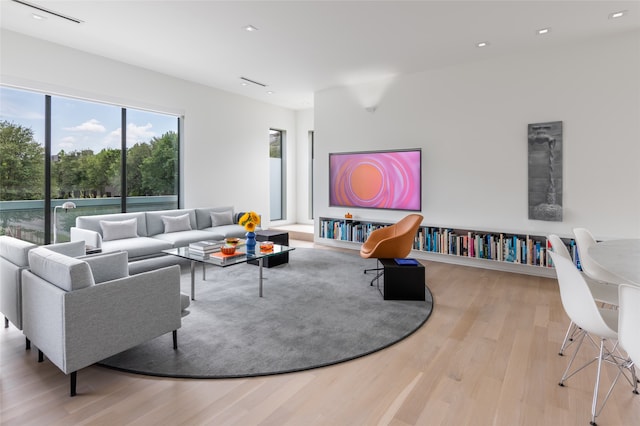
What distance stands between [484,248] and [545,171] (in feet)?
4.20

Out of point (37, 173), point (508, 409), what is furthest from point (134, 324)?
point (37, 173)

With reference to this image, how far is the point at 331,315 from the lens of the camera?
3268 millimetres

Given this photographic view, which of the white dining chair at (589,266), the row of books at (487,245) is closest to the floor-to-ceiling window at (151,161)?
the row of books at (487,245)

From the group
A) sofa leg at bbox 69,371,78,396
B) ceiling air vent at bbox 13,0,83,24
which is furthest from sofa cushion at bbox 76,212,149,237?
sofa leg at bbox 69,371,78,396

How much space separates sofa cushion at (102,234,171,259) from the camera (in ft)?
14.4

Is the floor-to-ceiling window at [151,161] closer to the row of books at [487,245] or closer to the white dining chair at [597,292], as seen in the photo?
the row of books at [487,245]

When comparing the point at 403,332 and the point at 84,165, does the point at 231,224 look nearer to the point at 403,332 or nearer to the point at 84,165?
the point at 84,165

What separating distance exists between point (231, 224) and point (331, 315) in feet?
11.7

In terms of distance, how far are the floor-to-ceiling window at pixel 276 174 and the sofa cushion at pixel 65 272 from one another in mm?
6181

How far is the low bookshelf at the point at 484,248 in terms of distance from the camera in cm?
456

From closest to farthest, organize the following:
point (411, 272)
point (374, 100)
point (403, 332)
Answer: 1. point (403, 332)
2. point (411, 272)
3. point (374, 100)

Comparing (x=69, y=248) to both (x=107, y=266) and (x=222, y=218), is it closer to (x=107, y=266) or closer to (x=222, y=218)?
(x=107, y=266)

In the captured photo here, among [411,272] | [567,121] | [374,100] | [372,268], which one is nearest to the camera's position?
[411,272]

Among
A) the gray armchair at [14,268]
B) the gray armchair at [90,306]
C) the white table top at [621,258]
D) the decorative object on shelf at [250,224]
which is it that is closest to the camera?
the white table top at [621,258]
